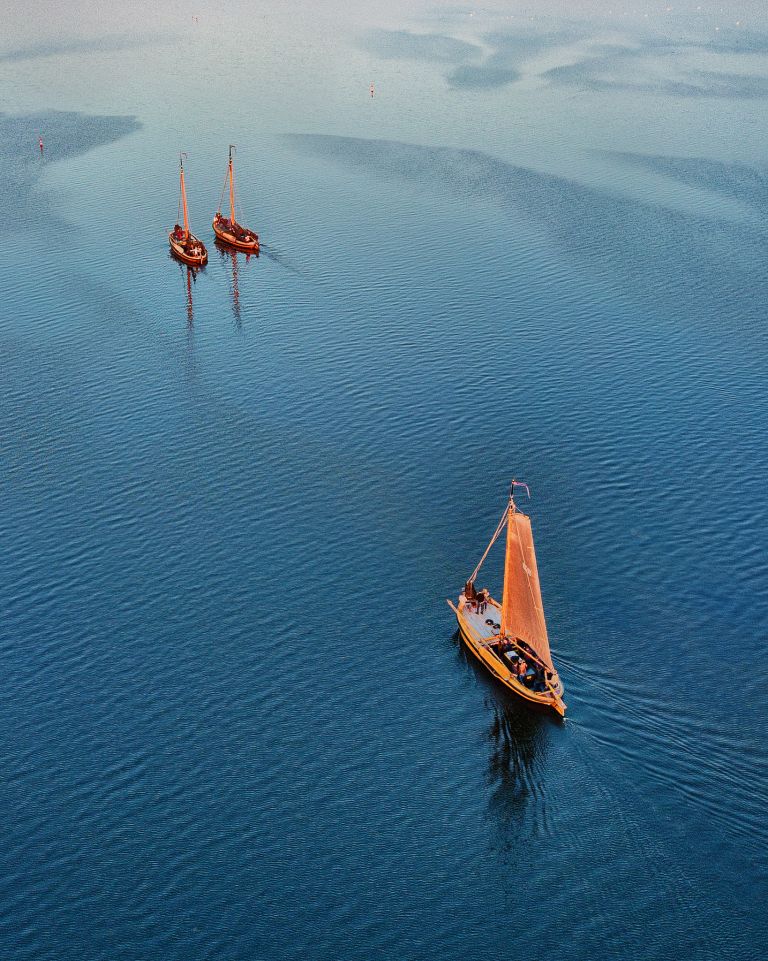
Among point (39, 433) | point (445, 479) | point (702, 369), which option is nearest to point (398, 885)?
point (445, 479)

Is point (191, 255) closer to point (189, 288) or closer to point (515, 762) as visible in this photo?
point (189, 288)

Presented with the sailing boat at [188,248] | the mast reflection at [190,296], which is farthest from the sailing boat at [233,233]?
the mast reflection at [190,296]

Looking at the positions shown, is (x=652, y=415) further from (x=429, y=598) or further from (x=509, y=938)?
(x=509, y=938)

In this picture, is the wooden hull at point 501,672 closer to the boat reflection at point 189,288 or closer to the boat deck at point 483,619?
the boat deck at point 483,619

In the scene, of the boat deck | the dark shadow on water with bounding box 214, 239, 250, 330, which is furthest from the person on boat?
the dark shadow on water with bounding box 214, 239, 250, 330

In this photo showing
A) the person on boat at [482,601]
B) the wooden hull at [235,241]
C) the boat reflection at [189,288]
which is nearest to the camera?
the person on boat at [482,601]

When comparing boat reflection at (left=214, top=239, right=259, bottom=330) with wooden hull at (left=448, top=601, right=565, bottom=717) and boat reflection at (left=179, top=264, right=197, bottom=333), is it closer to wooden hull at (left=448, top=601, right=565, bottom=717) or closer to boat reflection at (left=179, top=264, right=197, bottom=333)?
boat reflection at (left=179, top=264, right=197, bottom=333)
